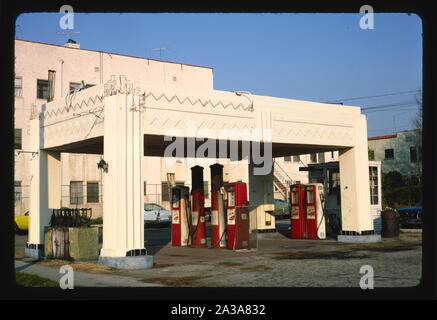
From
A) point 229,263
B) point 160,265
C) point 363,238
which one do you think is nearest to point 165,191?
point 363,238

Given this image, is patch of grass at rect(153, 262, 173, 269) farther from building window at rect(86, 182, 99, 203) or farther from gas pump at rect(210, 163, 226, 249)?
building window at rect(86, 182, 99, 203)

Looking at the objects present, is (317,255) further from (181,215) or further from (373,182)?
(373,182)

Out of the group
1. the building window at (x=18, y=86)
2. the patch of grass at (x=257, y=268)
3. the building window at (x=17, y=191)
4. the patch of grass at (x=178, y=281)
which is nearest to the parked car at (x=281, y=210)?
the building window at (x=17, y=191)

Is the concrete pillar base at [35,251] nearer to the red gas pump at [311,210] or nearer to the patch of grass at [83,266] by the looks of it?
the patch of grass at [83,266]

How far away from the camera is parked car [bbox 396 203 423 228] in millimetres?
25781

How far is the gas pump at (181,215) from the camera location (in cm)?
2034

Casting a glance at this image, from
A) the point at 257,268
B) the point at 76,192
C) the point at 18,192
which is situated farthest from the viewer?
the point at 76,192

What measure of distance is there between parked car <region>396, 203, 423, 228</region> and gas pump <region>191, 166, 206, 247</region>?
11.8 m

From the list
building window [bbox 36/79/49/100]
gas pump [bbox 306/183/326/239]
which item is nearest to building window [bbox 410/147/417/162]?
gas pump [bbox 306/183/326/239]

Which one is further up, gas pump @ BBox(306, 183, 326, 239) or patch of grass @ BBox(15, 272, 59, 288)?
gas pump @ BBox(306, 183, 326, 239)

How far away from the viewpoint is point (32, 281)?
39.5 feet

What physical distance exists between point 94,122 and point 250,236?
6.99 m

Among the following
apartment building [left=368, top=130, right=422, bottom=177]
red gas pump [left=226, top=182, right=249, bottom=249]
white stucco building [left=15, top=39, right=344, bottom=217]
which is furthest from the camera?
apartment building [left=368, top=130, right=422, bottom=177]

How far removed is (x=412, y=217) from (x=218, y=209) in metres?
12.0
